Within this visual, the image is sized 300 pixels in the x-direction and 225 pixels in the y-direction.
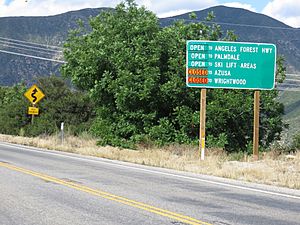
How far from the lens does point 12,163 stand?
58.6 feet

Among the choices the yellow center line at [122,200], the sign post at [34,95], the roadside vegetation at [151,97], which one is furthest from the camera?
the sign post at [34,95]

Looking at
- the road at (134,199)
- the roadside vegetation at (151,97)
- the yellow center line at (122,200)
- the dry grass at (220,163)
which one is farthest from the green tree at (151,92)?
the yellow center line at (122,200)

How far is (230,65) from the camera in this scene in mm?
21234

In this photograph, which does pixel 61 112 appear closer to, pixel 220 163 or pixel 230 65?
pixel 230 65

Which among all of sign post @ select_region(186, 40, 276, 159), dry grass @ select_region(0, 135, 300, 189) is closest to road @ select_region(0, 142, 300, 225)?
dry grass @ select_region(0, 135, 300, 189)

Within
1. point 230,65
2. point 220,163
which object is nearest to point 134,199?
point 220,163

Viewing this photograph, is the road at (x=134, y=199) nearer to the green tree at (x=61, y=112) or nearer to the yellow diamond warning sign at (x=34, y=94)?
the yellow diamond warning sign at (x=34, y=94)

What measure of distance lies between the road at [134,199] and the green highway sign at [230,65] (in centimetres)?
634

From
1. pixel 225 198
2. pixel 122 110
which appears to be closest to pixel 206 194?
pixel 225 198

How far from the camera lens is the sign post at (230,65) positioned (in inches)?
830

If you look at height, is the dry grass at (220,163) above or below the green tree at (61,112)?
below

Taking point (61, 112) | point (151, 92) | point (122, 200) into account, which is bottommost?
point (122, 200)

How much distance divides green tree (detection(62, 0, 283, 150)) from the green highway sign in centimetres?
495

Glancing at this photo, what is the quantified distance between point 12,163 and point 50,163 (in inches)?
55.2
